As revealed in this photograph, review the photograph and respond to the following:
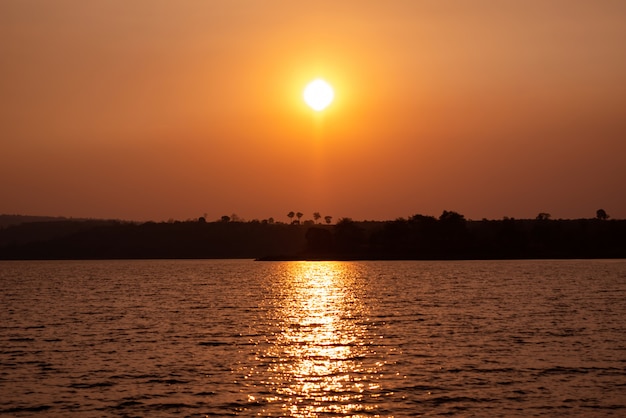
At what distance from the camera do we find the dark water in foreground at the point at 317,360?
45.3 metres

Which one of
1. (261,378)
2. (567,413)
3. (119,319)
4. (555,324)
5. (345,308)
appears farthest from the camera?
(345,308)

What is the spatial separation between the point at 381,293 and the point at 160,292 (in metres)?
40.5

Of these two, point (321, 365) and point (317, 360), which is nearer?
point (321, 365)

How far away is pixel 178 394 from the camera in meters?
48.3

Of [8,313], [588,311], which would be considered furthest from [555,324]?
[8,313]

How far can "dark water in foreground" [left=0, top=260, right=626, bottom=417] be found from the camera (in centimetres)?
4534

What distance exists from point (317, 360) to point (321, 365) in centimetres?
264

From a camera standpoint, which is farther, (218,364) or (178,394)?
(218,364)

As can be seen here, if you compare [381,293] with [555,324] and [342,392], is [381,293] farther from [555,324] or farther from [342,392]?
[342,392]

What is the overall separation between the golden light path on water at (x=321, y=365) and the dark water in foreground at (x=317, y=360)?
134 millimetres

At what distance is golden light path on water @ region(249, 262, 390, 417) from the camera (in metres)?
45.3

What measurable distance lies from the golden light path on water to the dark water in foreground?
0.13 m

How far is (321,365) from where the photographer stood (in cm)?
5922

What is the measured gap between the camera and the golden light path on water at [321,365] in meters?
45.3
